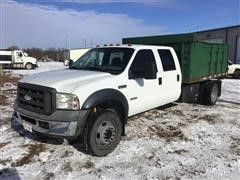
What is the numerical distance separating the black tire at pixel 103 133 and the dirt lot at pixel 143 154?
161 millimetres

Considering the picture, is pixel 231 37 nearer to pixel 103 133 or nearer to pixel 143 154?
pixel 143 154

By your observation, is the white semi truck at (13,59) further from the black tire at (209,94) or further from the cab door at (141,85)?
the cab door at (141,85)

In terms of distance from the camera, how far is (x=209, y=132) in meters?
6.32

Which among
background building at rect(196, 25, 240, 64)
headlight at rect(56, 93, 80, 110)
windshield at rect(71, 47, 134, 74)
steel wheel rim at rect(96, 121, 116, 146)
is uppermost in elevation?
background building at rect(196, 25, 240, 64)

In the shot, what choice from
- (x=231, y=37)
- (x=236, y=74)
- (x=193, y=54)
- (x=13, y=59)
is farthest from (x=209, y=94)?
(x=13, y=59)

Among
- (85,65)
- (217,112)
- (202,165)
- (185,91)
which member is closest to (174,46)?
(185,91)

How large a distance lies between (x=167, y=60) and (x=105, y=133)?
2.87 metres

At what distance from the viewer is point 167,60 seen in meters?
6.83

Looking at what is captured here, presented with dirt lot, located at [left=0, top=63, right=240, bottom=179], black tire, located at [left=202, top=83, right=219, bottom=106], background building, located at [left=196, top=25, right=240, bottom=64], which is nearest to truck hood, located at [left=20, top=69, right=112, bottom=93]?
dirt lot, located at [left=0, top=63, right=240, bottom=179]

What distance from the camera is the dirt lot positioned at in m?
4.23

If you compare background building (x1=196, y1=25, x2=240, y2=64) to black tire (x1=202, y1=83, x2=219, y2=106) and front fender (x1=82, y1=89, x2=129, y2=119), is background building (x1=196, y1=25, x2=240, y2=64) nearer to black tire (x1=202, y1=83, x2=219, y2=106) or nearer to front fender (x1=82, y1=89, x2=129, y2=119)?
black tire (x1=202, y1=83, x2=219, y2=106)

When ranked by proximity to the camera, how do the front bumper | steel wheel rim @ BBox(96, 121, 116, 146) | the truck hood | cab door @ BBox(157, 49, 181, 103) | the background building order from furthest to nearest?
1. the background building
2. cab door @ BBox(157, 49, 181, 103)
3. steel wheel rim @ BBox(96, 121, 116, 146)
4. the truck hood
5. the front bumper

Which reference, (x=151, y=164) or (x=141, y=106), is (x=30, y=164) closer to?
(x=151, y=164)

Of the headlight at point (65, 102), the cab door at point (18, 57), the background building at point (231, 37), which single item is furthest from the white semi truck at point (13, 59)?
the headlight at point (65, 102)
